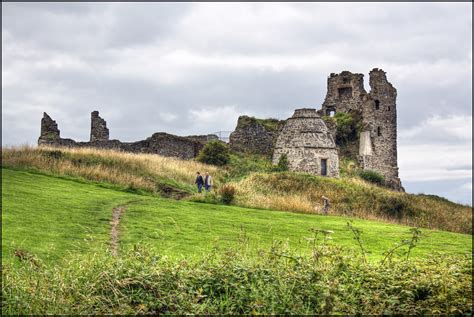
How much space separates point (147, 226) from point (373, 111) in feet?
139

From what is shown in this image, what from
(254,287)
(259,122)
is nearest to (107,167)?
(254,287)

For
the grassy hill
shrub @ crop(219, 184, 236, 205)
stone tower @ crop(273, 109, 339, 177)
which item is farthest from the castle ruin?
the grassy hill

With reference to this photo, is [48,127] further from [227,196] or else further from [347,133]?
[227,196]

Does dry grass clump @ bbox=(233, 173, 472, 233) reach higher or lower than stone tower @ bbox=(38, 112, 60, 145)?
lower

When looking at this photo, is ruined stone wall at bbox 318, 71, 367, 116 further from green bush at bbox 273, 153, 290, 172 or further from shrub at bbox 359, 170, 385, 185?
green bush at bbox 273, 153, 290, 172

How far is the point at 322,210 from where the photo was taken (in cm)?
2483

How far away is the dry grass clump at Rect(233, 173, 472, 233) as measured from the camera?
24.6 meters

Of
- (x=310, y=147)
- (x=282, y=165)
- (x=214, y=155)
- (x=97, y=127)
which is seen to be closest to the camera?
(x=310, y=147)

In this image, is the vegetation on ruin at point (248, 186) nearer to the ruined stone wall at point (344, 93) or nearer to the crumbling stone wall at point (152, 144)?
the crumbling stone wall at point (152, 144)

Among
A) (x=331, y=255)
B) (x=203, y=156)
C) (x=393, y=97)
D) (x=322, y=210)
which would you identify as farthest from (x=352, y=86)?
(x=331, y=255)

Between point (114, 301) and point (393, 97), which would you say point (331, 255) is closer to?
point (114, 301)

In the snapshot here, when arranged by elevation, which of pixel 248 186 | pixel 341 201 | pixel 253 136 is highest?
pixel 253 136

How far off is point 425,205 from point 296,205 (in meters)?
11.3

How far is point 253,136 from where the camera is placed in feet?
165
